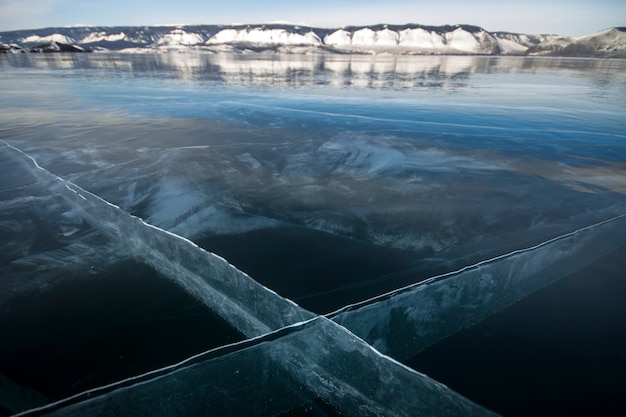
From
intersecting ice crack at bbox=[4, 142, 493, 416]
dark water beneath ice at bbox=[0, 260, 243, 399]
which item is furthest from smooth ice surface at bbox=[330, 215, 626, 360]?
dark water beneath ice at bbox=[0, 260, 243, 399]

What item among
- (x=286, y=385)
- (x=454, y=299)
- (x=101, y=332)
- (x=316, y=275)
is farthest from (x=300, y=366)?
(x=101, y=332)

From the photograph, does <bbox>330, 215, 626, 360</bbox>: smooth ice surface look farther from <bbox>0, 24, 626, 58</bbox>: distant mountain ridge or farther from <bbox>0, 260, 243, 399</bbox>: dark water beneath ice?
<bbox>0, 24, 626, 58</bbox>: distant mountain ridge

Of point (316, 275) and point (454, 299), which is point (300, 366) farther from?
point (454, 299)

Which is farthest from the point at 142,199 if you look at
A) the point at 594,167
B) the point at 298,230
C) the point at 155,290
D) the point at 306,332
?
the point at 594,167

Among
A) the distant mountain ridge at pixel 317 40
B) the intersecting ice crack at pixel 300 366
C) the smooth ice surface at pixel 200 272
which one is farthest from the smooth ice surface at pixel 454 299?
the distant mountain ridge at pixel 317 40

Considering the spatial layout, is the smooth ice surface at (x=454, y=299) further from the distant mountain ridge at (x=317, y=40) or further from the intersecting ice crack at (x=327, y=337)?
the distant mountain ridge at (x=317, y=40)

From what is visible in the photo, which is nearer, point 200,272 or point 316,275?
point 200,272

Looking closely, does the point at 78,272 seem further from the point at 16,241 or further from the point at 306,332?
the point at 306,332
